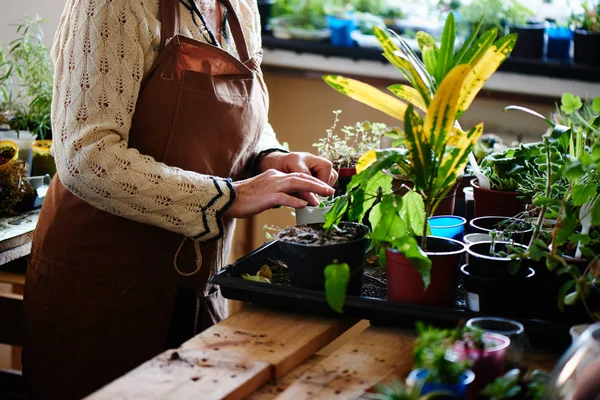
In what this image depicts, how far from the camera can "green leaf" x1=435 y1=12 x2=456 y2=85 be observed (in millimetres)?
1472

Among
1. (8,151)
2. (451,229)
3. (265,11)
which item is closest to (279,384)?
(451,229)

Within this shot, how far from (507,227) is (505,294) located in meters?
0.30

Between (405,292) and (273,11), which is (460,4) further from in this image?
(405,292)

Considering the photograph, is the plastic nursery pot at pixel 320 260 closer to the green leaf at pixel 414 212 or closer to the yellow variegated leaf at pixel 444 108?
the green leaf at pixel 414 212

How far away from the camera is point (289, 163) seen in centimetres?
198

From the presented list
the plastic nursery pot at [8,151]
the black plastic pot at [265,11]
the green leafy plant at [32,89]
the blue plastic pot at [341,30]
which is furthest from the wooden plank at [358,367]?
the black plastic pot at [265,11]

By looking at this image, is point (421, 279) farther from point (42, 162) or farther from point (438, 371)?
point (42, 162)

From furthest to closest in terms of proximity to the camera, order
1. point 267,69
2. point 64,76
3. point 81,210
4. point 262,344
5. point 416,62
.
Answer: point 267,69 → point 81,210 → point 64,76 → point 416,62 → point 262,344

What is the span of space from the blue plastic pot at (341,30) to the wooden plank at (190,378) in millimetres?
2609

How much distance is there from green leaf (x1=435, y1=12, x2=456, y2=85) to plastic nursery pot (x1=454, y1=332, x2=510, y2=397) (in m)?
0.55

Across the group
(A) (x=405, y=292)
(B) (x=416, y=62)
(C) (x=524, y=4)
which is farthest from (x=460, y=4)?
(A) (x=405, y=292)

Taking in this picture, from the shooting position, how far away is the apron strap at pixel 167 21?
1758mm

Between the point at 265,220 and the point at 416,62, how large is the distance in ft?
8.13

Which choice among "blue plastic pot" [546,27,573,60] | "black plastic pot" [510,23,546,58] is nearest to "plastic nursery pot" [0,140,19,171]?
"black plastic pot" [510,23,546,58]
